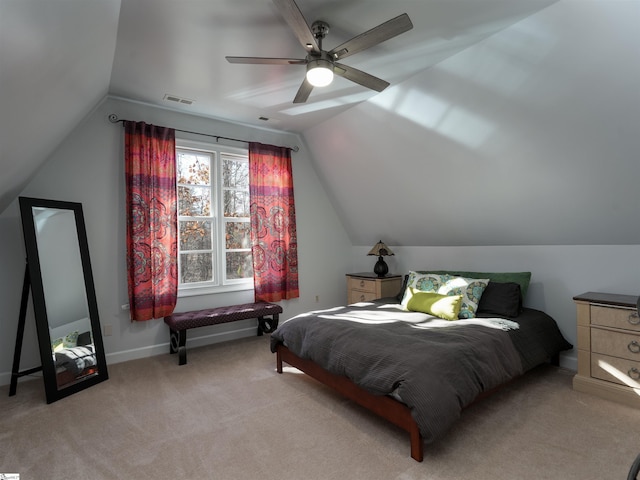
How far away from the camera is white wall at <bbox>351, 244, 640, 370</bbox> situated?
112 inches

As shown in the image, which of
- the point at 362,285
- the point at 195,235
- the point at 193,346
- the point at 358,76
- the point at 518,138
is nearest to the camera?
the point at 358,76

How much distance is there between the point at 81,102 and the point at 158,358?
2.56m

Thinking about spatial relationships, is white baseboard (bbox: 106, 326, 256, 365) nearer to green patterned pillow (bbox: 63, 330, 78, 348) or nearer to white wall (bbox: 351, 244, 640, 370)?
green patterned pillow (bbox: 63, 330, 78, 348)

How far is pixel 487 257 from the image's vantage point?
12.5ft

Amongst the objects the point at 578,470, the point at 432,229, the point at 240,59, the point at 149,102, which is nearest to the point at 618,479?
the point at 578,470

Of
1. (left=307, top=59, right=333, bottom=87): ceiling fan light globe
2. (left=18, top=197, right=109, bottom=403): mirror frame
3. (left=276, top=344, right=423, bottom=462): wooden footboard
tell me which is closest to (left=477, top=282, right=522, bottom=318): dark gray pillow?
(left=276, top=344, right=423, bottom=462): wooden footboard

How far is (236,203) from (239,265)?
2.65 feet

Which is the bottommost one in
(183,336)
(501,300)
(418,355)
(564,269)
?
(183,336)

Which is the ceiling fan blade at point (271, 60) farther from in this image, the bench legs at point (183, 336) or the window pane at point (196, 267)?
the bench legs at point (183, 336)

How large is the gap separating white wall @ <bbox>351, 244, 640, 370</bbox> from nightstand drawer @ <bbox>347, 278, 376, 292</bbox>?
1106 millimetres

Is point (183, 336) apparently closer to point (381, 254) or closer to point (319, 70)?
point (381, 254)

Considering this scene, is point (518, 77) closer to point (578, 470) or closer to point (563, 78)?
point (563, 78)

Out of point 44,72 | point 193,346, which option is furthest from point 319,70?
point 193,346

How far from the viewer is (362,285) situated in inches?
184
